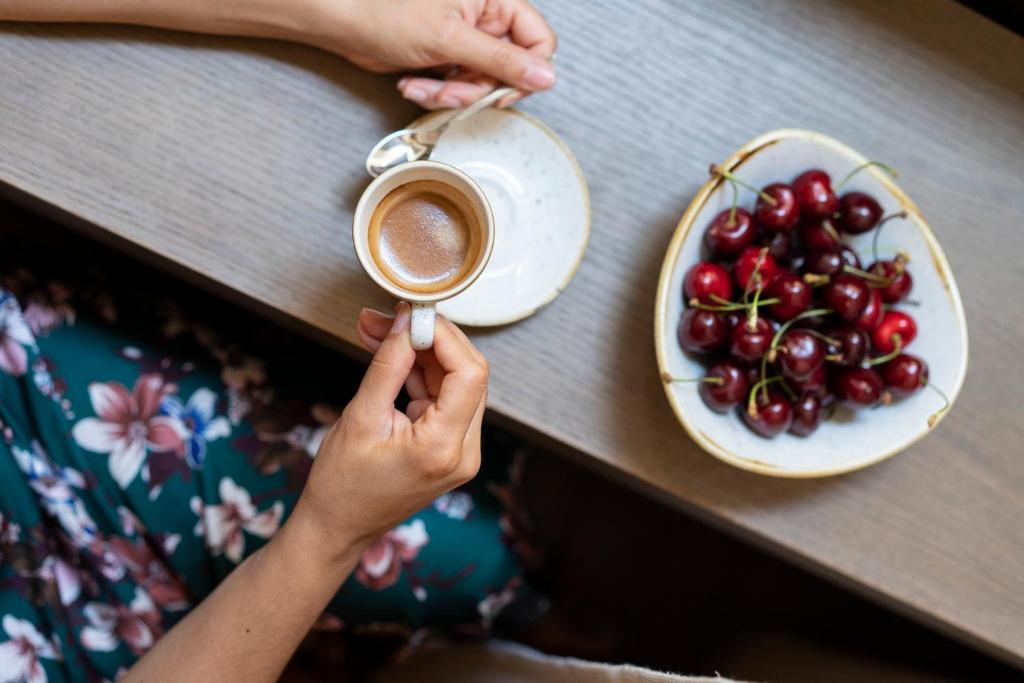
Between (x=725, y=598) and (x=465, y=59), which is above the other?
(x=465, y=59)

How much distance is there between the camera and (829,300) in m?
0.84

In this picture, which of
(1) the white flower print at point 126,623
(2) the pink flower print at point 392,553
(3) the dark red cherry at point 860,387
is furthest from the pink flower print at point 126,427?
(3) the dark red cherry at point 860,387

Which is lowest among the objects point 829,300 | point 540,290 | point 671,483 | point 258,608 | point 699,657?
point 699,657

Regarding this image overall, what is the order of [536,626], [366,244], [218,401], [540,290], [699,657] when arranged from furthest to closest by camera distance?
[699,657] < [536,626] < [218,401] < [540,290] < [366,244]

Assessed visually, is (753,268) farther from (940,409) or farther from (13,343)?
(13,343)

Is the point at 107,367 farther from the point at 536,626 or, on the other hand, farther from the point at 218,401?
the point at 536,626

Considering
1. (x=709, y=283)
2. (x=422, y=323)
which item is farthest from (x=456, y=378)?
(x=709, y=283)

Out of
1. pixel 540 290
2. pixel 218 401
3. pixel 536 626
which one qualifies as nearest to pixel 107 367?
pixel 218 401

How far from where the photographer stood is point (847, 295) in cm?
83

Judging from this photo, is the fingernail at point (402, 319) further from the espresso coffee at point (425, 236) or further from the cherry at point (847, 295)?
the cherry at point (847, 295)

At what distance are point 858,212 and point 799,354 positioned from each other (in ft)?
0.52

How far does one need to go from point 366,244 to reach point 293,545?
298 millimetres

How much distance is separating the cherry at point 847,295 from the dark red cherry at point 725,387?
0.11 meters

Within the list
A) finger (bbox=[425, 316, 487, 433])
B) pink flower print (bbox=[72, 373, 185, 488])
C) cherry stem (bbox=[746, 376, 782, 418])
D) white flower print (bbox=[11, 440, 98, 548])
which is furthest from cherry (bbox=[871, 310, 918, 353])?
white flower print (bbox=[11, 440, 98, 548])
